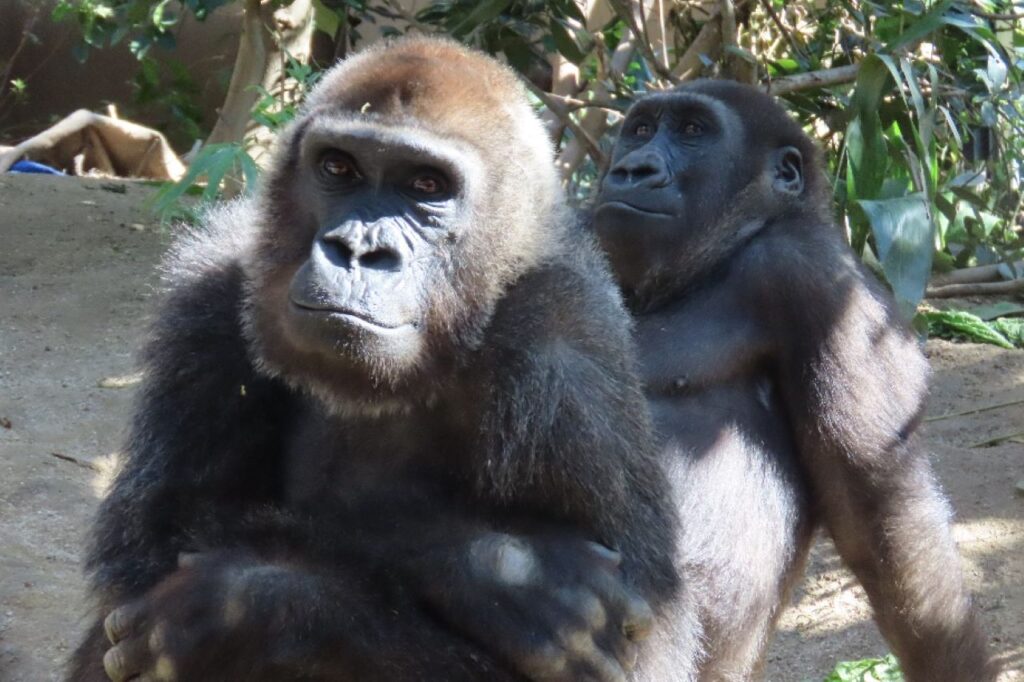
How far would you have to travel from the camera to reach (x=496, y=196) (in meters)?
3.51

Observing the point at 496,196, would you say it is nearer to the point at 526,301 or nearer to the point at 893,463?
the point at 526,301

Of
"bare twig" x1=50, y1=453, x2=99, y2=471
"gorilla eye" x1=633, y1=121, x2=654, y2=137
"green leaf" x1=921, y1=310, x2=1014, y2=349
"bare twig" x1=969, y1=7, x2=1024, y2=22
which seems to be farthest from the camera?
"green leaf" x1=921, y1=310, x2=1014, y2=349

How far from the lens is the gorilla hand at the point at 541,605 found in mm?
3105

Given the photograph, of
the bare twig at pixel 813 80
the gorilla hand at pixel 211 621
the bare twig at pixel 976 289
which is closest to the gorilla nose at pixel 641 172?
the gorilla hand at pixel 211 621

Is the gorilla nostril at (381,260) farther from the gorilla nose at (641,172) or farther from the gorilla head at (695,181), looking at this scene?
the gorilla nose at (641,172)

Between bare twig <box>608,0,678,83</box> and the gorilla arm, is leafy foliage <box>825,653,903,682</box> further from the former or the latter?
bare twig <box>608,0,678,83</box>

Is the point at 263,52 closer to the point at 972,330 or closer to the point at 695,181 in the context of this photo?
the point at 695,181

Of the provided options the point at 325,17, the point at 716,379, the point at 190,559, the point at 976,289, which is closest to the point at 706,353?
the point at 716,379

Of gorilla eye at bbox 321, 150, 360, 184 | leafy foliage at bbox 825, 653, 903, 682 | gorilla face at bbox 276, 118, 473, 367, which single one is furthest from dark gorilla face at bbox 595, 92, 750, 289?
leafy foliage at bbox 825, 653, 903, 682

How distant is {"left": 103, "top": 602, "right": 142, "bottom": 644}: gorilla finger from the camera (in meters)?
3.13

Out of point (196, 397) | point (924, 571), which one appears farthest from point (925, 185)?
point (196, 397)

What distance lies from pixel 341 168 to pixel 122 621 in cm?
120

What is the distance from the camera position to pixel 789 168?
493 centimetres

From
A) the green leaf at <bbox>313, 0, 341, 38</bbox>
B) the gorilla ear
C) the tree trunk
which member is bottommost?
the tree trunk
